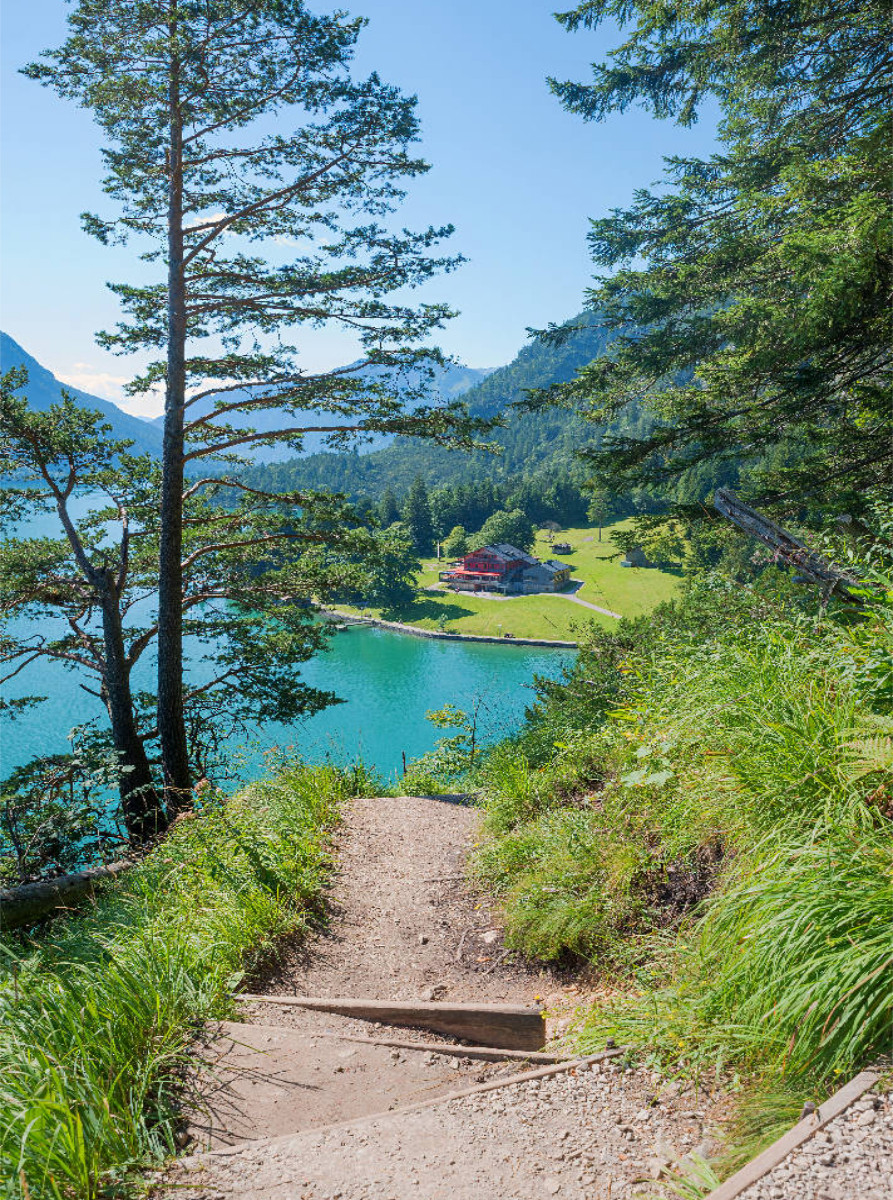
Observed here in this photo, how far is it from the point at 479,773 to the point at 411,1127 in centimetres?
497

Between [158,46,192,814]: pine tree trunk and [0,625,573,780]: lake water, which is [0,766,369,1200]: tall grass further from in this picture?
[0,625,573,780]: lake water

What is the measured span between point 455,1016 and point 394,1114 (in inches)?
29.2

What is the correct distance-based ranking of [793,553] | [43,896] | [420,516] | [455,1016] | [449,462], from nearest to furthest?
[455,1016] → [43,896] → [793,553] → [420,516] → [449,462]

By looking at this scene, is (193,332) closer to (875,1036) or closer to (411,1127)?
(411,1127)

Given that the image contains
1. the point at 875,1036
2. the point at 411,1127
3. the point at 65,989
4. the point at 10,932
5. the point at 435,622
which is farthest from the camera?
the point at 435,622

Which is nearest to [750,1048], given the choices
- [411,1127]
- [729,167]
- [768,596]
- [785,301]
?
[411,1127]

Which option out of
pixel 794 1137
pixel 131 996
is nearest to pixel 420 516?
pixel 131 996

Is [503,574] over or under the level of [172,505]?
under

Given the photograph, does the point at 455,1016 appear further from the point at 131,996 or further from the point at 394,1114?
the point at 131,996

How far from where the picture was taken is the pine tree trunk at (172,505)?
7479 millimetres

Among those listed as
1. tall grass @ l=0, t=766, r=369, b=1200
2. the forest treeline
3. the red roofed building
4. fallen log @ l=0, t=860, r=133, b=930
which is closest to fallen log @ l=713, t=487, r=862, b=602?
the forest treeline

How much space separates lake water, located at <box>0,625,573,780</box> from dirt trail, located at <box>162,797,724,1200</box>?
14070 mm

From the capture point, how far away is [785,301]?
7.09 m

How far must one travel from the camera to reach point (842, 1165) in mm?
1535
